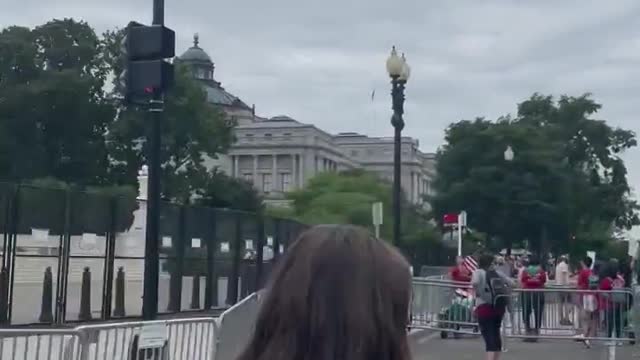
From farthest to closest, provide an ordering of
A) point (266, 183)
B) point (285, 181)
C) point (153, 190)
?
point (285, 181) → point (266, 183) → point (153, 190)

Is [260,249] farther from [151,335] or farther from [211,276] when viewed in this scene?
[151,335]

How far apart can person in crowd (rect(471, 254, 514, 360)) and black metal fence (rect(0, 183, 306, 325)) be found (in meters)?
3.02

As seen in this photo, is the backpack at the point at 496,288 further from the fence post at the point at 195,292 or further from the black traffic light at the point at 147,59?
the fence post at the point at 195,292

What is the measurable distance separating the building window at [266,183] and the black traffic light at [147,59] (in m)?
123

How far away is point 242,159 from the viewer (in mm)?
143250

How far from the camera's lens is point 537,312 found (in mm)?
22609

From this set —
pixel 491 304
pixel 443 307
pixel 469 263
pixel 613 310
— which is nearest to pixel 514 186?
pixel 469 263

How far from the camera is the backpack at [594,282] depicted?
24234 mm

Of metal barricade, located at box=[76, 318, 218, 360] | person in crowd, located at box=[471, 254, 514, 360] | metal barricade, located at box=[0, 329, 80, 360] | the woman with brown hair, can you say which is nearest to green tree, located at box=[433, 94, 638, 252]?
person in crowd, located at box=[471, 254, 514, 360]

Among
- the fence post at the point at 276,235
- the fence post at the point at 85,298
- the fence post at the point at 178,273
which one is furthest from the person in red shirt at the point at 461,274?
the fence post at the point at 85,298

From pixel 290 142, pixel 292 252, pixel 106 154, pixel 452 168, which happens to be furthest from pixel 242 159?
pixel 292 252

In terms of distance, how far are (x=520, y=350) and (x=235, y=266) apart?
625 centimetres

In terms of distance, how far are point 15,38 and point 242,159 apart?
61296mm

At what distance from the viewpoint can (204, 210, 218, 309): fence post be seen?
23578 mm
